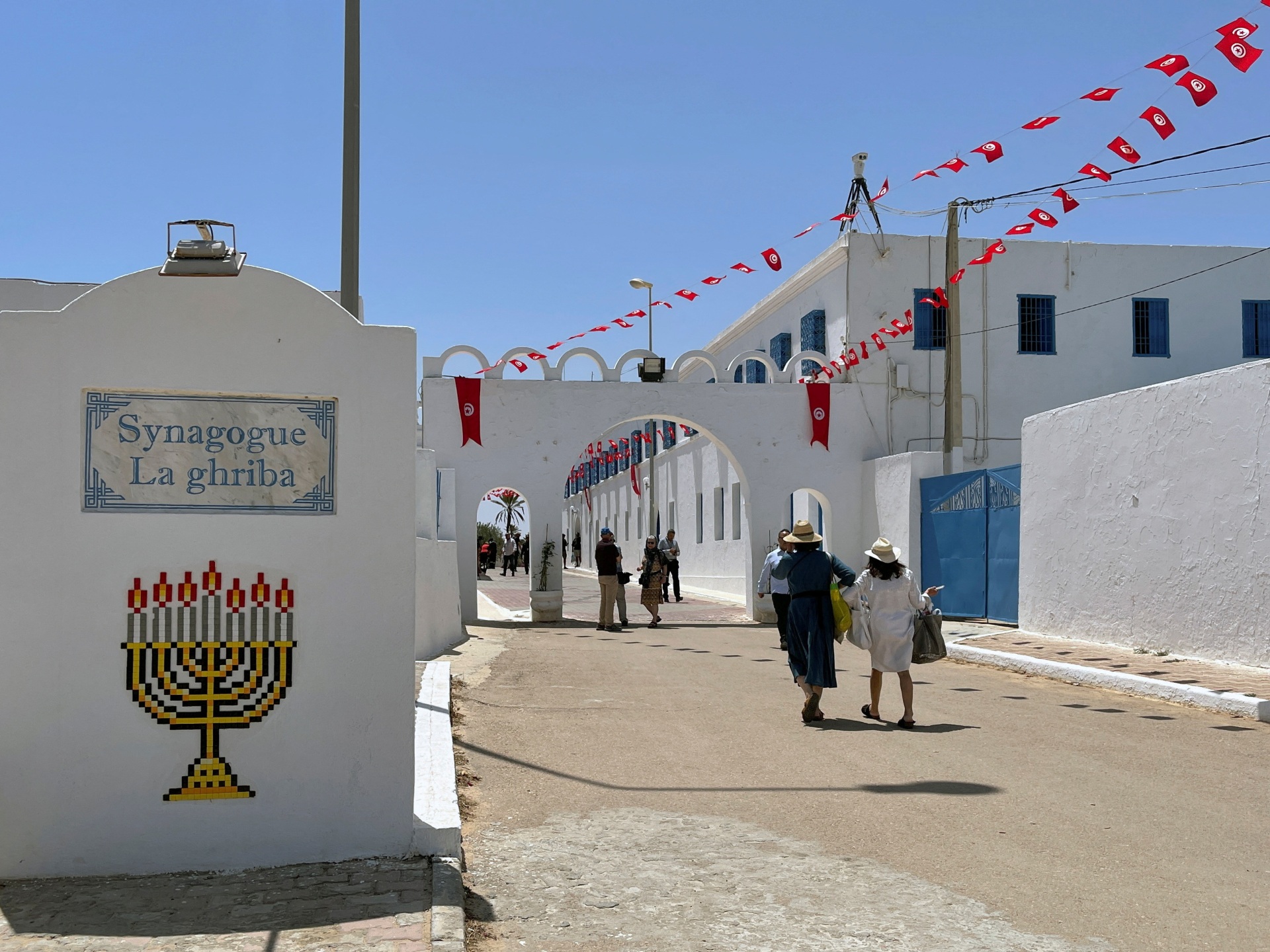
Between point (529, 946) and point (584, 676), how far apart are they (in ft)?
27.9

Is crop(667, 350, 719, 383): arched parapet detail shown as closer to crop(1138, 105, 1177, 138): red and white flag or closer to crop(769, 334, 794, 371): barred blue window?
crop(769, 334, 794, 371): barred blue window

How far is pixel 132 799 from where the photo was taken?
526 cm

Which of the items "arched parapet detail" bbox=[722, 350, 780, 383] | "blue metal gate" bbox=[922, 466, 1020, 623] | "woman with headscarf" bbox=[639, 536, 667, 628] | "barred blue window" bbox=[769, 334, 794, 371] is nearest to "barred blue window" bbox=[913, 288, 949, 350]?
"arched parapet detail" bbox=[722, 350, 780, 383]

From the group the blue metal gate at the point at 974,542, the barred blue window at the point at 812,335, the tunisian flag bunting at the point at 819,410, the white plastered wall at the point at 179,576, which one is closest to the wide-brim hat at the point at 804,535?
the white plastered wall at the point at 179,576

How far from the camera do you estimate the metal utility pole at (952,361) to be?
2108 centimetres

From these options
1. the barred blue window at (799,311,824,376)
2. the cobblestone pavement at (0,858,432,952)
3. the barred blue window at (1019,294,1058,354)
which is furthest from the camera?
the barred blue window at (799,311,824,376)

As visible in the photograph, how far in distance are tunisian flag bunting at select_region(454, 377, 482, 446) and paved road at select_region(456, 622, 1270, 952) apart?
11.2 metres

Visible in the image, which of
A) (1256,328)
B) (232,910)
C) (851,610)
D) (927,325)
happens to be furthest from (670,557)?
(232,910)

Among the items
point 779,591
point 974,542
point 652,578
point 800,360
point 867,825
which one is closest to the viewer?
point 867,825

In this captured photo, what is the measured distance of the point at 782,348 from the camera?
27969 millimetres

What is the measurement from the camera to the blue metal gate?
59.5ft

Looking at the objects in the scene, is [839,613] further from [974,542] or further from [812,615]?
[974,542]

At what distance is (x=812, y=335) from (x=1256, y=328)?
9.32 metres

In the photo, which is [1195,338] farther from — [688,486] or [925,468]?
[688,486]
